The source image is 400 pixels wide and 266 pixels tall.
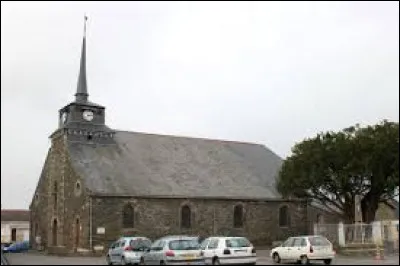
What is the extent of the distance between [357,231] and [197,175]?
15267 mm

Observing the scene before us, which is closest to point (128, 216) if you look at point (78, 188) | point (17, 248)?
point (78, 188)

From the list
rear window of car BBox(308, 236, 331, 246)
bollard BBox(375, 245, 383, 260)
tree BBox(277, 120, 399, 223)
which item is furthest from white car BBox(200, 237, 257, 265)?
tree BBox(277, 120, 399, 223)

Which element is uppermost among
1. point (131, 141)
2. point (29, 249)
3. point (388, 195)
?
point (131, 141)

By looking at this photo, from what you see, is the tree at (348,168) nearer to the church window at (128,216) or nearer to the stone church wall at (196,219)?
the stone church wall at (196,219)

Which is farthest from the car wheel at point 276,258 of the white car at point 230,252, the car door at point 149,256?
the car door at point 149,256

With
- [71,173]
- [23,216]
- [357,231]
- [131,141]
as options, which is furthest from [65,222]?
[23,216]

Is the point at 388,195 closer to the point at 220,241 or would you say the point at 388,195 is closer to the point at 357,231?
the point at 357,231

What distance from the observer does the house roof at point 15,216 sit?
77.4 m

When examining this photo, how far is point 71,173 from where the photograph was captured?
1706 inches

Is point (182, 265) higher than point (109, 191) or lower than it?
lower

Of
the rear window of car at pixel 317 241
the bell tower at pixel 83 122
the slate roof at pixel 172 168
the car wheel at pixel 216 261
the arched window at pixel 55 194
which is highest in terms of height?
the bell tower at pixel 83 122

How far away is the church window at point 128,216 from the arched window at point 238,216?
27.4 feet

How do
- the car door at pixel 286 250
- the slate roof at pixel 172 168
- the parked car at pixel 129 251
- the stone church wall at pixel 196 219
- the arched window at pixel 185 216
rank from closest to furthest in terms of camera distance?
the car door at pixel 286 250
the parked car at pixel 129 251
the stone church wall at pixel 196 219
the slate roof at pixel 172 168
the arched window at pixel 185 216

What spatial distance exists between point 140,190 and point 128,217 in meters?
2.04
